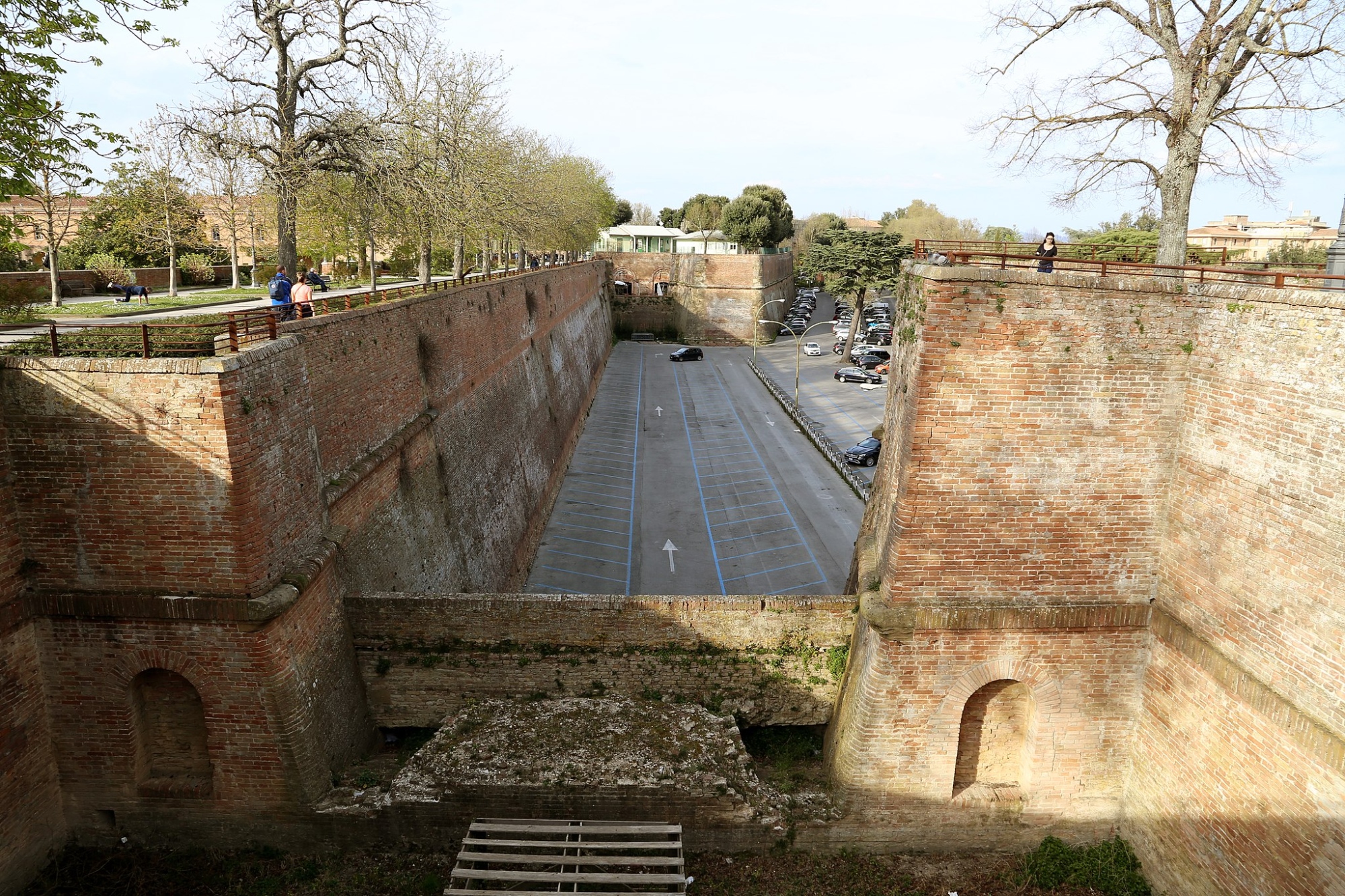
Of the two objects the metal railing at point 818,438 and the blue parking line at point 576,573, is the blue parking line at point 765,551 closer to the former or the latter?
the metal railing at point 818,438

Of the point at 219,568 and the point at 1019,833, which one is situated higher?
the point at 219,568

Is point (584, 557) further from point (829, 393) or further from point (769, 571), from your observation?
point (829, 393)

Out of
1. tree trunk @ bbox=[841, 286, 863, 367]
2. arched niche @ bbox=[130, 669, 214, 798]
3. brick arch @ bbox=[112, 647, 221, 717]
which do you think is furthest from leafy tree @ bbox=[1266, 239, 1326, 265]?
tree trunk @ bbox=[841, 286, 863, 367]

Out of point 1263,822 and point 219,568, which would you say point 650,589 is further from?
point 1263,822

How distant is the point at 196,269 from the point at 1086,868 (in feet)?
131

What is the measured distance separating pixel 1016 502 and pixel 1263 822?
4624 mm

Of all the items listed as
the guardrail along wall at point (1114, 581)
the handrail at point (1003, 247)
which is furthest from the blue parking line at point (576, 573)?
the handrail at point (1003, 247)

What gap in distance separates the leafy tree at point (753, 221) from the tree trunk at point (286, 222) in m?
71.2

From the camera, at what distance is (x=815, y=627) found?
485 inches

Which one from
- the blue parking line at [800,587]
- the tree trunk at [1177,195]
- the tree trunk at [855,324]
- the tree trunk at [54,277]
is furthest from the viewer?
the tree trunk at [855,324]

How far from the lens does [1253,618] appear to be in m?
9.41

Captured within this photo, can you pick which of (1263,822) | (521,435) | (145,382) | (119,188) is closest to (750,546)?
(521,435)

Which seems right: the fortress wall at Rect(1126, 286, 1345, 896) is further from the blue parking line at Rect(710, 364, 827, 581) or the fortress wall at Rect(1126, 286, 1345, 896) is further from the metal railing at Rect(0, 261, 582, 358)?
the blue parking line at Rect(710, 364, 827, 581)

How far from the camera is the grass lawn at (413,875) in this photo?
10266 millimetres
